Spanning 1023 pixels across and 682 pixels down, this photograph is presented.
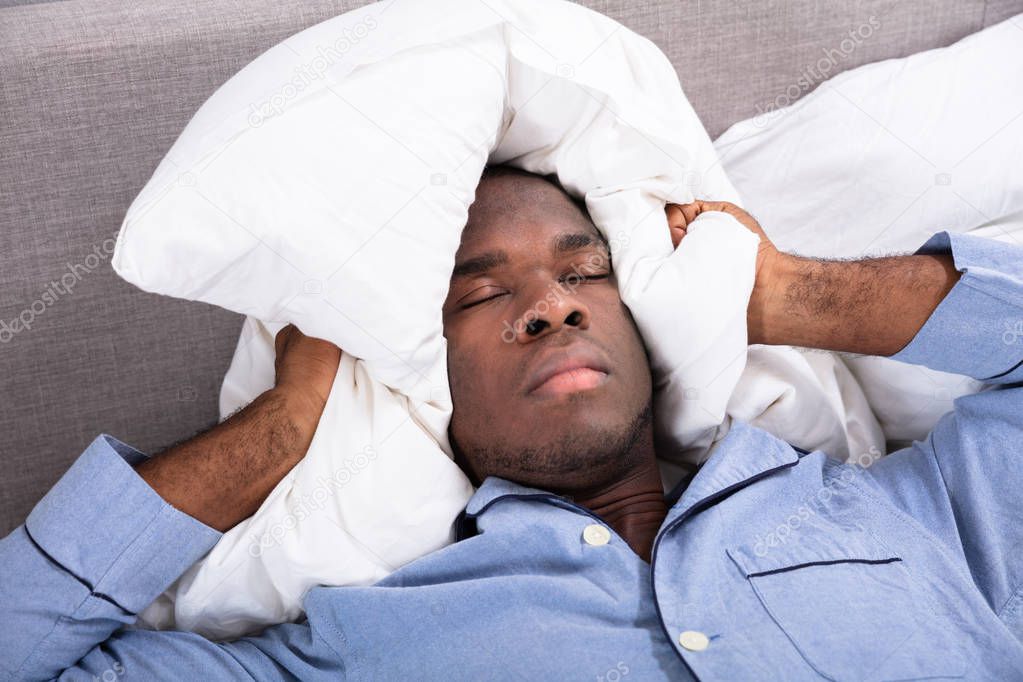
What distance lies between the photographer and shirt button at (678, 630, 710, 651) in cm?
105

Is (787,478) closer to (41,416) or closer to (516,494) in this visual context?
(516,494)

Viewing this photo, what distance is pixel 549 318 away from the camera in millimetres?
1157

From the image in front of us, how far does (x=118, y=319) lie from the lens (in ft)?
4.50

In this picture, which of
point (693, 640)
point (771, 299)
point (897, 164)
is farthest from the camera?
point (897, 164)

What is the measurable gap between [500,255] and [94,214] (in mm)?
574

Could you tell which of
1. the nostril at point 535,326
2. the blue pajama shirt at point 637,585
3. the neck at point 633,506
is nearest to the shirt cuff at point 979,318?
the blue pajama shirt at point 637,585

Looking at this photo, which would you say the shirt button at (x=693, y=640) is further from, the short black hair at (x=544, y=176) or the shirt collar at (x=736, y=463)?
the short black hair at (x=544, y=176)

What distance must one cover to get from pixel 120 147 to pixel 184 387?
35 centimetres

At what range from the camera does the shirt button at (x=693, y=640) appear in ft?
3.44

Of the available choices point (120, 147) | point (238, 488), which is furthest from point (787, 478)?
point (120, 147)

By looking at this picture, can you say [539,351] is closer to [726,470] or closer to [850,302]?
[726,470]

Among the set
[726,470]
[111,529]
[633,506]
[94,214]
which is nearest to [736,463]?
[726,470]

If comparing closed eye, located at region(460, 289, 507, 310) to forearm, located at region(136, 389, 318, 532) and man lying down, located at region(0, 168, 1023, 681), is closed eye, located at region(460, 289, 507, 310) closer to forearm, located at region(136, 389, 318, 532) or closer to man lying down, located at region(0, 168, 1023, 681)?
man lying down, located at region(0, 168, 1023, 681)

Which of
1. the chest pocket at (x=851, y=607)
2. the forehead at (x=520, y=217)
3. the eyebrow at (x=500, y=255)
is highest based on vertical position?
the forehead at (x=520, y=217)
